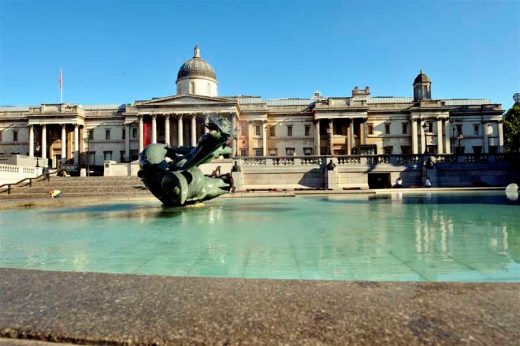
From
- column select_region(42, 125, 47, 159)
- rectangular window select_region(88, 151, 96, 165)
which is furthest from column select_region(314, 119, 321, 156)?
column select_region(42, 125, 47, 159)

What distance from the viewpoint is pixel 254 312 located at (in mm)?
2463

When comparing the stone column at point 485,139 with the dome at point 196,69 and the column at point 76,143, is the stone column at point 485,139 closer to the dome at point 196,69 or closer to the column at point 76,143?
the dome at point 196,69

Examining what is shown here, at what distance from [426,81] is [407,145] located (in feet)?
43.7

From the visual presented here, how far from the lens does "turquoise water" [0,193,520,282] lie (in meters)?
4.44

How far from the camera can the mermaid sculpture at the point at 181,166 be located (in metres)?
12.4

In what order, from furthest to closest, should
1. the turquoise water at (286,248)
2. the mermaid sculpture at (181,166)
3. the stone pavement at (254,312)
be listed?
the mermaid sculpture at (181,166) < the turquoise water at (286,248) < the stone pavement at (254,312)

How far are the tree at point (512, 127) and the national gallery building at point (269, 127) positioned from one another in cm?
182

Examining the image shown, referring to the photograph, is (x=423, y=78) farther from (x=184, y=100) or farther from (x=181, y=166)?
(x=181, y=166)

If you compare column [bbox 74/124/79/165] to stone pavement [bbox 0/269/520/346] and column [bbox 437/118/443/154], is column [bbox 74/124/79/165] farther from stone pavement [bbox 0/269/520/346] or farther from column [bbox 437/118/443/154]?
stone pavement [bbox 0/269/520/346]

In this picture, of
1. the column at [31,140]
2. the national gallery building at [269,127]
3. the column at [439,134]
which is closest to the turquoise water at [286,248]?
the national gallery building at [269,127]

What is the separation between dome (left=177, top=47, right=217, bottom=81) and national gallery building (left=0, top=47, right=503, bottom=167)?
7.4 inches

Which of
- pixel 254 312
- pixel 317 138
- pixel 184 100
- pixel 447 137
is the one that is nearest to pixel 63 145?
pixel 184 100

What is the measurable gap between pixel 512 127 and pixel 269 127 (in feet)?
144

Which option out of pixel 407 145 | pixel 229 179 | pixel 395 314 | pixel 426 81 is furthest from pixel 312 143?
pixel 395 314
